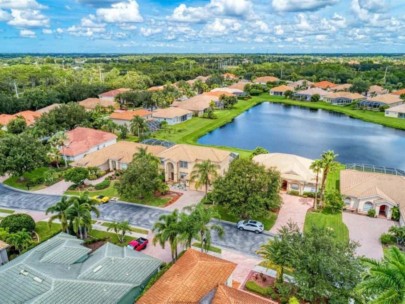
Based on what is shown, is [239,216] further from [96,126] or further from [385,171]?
[96,126]

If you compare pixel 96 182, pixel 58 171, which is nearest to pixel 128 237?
pixel 96 182

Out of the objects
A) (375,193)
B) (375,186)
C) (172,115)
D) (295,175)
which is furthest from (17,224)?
(172,115)

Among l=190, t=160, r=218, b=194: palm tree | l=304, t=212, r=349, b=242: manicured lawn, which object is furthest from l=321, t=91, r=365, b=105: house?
l=190, t=160, r=218, b=194: palm tree

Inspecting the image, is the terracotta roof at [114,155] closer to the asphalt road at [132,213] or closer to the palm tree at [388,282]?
the asphalt road at [132,213]

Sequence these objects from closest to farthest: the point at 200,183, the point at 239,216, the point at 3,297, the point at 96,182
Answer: the point at 3,297 < the point at 239,216 < the point at 200,183 < the point at 96,182

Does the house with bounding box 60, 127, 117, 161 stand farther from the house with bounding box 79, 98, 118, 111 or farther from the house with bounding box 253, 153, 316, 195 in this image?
the house with bounding box 253, 153, 316, 195

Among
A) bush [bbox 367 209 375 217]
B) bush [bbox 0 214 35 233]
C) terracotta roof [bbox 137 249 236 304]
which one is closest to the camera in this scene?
terracotta roof [bbox 137 249 236 304]

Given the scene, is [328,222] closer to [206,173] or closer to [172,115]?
[206,173]
